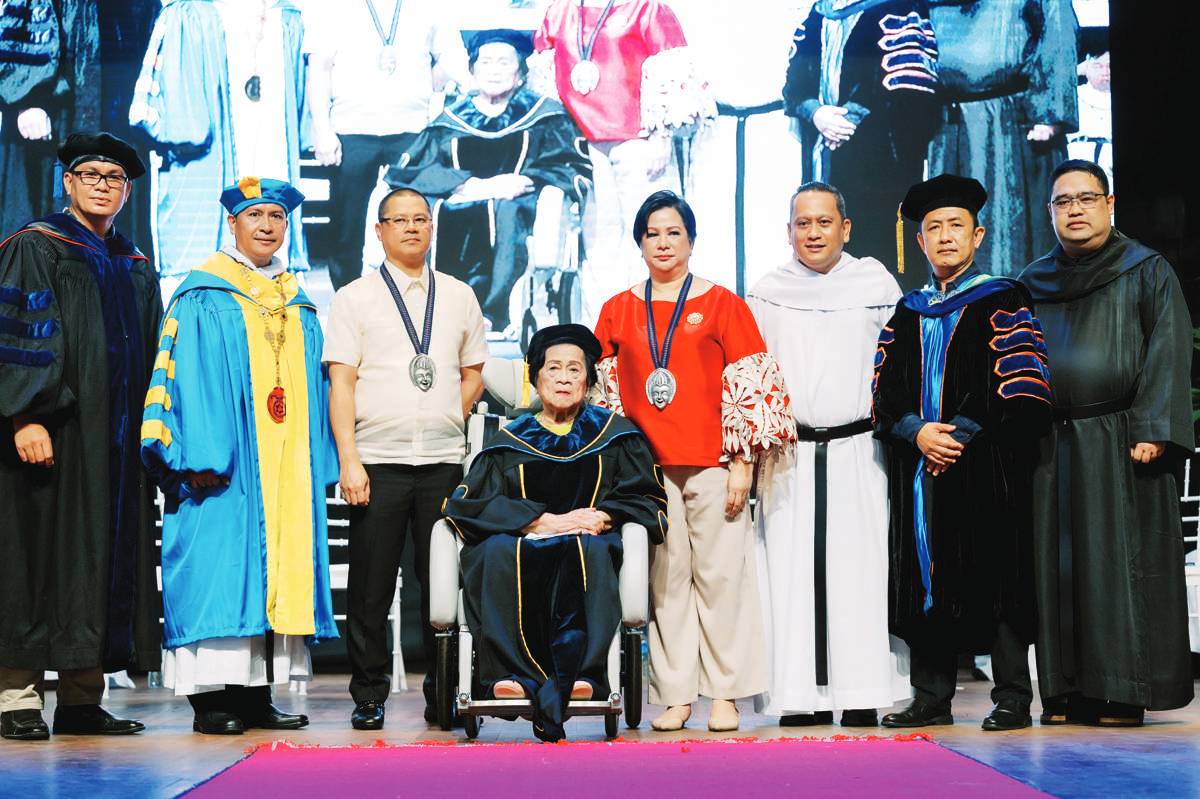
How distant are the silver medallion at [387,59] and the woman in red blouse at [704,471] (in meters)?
2.33

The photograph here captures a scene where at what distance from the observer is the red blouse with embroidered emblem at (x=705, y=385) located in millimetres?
3867

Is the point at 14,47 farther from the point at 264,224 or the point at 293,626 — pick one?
the point at 293,626

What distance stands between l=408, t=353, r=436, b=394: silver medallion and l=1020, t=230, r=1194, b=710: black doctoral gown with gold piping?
71.5 inches

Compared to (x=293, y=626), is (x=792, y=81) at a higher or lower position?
higher

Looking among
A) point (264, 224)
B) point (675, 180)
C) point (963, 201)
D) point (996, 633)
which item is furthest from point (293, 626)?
point (675, 180)

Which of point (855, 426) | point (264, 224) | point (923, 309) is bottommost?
point (855, 426)

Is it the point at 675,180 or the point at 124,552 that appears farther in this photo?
the point at 675,180

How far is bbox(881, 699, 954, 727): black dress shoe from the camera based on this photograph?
3883 millimetres

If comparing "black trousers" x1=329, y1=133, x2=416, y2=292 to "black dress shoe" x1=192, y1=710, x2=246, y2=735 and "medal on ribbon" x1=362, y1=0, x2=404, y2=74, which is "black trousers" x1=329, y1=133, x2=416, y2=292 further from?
"black dress shoe" x1=192, y1=710, x2=246, y2=735

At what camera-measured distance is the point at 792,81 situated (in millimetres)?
5895

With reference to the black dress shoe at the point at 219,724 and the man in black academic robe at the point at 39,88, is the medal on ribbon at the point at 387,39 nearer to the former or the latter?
the man in black academic robe at the point at 39,88

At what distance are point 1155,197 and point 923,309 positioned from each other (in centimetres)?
259

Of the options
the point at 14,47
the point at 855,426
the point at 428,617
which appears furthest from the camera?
the point at 14,47

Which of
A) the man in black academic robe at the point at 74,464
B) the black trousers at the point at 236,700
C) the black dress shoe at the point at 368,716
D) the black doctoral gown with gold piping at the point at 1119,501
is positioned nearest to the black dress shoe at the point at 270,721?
the black trousers at the point at 236,700
